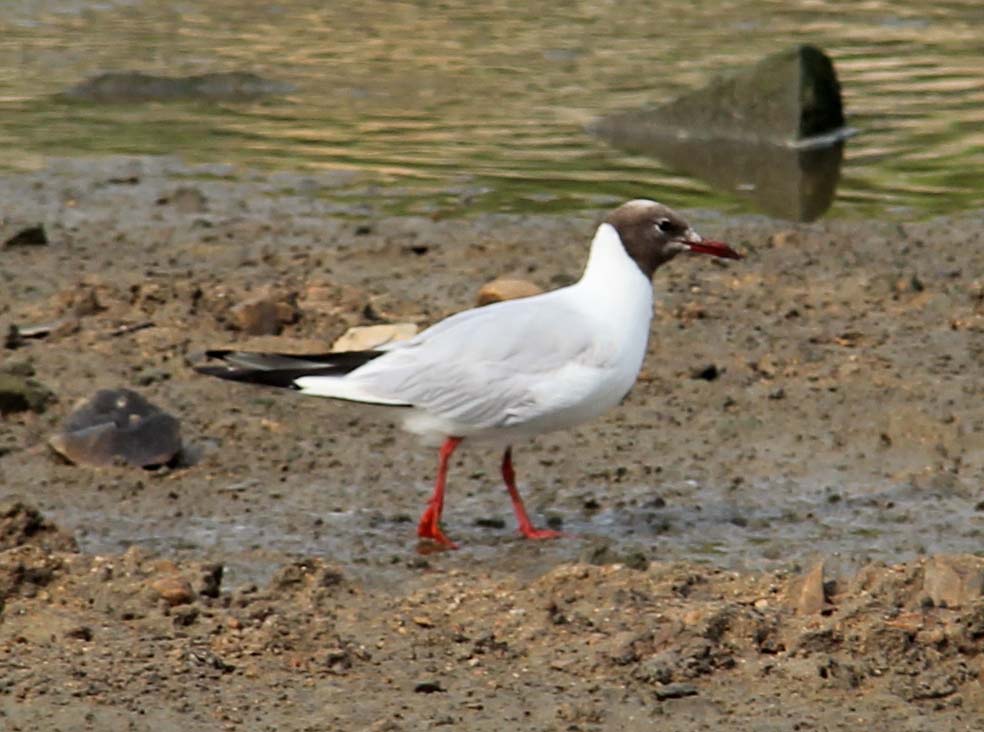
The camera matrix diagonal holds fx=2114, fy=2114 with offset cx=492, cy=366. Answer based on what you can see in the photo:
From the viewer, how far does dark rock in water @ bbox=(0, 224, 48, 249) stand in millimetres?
9906

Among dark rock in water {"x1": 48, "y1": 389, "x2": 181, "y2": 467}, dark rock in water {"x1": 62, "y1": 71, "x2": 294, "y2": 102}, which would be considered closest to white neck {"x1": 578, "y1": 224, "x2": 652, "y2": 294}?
dark rock in water {"x1": 48, "y1": 389, "x2": 181, "y2": 467}

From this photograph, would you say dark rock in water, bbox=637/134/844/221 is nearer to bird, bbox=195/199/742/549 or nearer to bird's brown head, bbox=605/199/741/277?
bird's brown head, bbox=605/199/741/277

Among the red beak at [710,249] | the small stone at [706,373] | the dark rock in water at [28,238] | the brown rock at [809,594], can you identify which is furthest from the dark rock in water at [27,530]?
the dark rock in water at [28,238]

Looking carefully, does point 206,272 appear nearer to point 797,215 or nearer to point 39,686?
point 797,215

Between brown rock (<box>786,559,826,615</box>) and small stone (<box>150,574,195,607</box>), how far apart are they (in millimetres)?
1621

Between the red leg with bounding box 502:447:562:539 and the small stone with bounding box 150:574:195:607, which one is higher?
the small stone with bounding box 150:574:195:607

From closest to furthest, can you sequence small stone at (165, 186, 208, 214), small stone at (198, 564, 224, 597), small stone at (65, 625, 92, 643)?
small stone at (65, 625, 92, 643) < small stone at (198, 564, 224, 597) < small stone at (165, 186, 208, 214)

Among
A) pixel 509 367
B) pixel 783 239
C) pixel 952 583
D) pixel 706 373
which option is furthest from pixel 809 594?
pixel 783 239

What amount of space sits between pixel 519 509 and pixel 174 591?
4.96ft

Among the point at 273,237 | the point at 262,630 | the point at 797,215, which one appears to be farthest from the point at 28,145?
the point at 262,630

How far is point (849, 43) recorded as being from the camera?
16.0 m

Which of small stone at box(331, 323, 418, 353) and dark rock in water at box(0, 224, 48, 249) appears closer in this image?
small stone at box(331, 323, 418, 353)

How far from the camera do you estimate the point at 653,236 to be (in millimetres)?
7199

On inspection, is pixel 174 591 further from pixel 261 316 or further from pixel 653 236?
pixel 261 316
